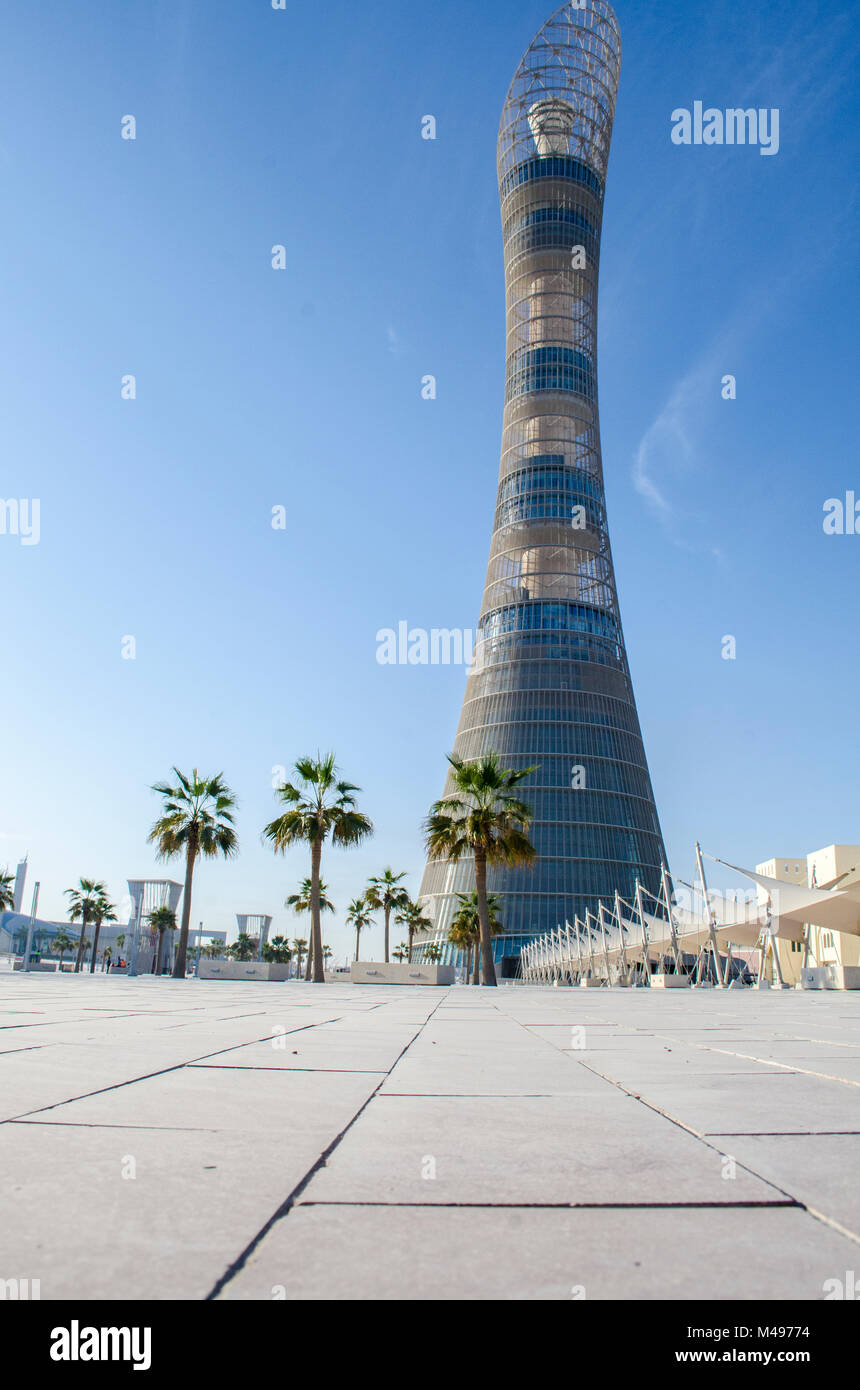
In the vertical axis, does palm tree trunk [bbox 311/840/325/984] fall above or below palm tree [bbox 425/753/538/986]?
below

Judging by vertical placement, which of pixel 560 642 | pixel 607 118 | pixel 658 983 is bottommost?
pixel 658 983

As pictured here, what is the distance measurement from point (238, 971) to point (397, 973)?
7853 mm

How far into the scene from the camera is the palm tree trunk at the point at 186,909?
37312mm

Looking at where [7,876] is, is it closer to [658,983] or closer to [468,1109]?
[658,983]

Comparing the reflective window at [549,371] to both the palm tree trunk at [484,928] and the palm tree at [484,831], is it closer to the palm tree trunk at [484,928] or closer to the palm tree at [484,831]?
the palm tree at [484,831]

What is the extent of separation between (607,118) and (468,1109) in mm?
102533

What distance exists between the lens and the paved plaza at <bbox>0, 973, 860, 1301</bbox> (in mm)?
1821

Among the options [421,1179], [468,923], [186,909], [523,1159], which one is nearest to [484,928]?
[186,909]

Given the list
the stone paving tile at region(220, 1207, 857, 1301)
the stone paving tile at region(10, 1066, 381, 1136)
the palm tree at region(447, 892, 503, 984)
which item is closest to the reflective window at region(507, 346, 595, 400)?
the palm tree at region(447, 892, 503, 984)

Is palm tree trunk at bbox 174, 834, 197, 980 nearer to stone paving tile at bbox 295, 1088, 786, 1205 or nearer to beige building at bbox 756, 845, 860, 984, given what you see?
stone paving tile at bbox 295, 1088, 786, 1205

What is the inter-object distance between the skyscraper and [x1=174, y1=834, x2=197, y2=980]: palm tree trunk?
1296 inches

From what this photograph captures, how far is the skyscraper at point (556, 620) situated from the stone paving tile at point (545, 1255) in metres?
68.7

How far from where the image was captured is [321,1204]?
2268mm

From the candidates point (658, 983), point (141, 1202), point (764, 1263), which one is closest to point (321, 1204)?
point (141, 1202)
